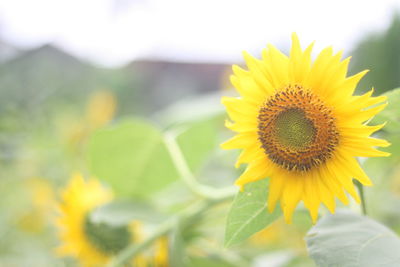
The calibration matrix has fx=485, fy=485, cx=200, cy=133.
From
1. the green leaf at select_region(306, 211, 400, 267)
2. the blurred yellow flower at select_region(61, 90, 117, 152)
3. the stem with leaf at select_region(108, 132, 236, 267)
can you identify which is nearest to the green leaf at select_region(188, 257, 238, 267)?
the stem with leaf at select_region(108, 132, 236, 267)

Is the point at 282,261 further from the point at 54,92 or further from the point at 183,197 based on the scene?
the point at 54,92

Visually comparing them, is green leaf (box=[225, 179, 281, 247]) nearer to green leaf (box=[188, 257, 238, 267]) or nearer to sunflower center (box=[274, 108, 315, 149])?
sunflower center (box=[274, 108, 315, 149])

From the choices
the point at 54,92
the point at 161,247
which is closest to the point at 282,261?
the point at 161,247

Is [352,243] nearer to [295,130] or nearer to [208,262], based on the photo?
[295,130]

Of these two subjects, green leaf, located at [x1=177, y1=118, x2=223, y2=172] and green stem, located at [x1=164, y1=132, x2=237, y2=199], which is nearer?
green stem, located at [x1=164, y1=132, x2=237, y2=199]

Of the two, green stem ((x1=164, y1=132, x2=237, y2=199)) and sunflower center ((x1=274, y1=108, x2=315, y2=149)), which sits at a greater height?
sunflower center ((x1=274, y1=108, x2=315, y2=149))

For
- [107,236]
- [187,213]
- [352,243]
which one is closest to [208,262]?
[187,213]

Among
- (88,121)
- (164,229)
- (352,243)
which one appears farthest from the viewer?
(88,121)
